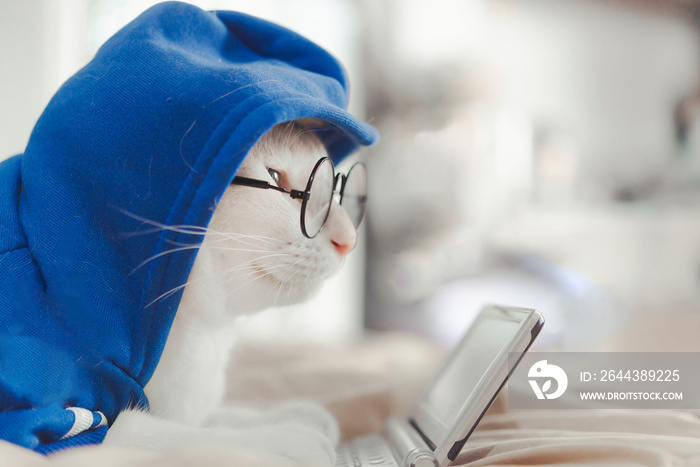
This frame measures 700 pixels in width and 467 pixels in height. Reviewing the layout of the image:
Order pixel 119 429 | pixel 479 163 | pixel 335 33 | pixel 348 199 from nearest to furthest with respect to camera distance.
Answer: pixel 119 429 < pixel 348 199 < pixel 479 163 < pixel 335 33

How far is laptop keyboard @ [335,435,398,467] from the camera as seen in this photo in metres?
0.54

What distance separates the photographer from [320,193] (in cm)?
62

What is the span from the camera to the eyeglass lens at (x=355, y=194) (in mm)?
750

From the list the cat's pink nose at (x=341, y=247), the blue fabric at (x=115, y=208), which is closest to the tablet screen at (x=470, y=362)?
the cat's pink nose at (x=341, y=247)

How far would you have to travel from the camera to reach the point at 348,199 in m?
0.76

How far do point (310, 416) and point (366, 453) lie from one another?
11 centimetres

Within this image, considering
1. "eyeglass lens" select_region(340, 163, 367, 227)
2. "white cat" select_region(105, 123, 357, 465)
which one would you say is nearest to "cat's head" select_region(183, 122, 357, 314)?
"white cat" select_region(105, 123, 357, 465)

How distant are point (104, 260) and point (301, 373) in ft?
1.88

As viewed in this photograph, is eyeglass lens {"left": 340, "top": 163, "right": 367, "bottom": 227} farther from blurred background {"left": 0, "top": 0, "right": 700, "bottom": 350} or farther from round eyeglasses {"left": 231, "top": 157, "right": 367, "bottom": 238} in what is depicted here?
blurred background {"left": 0, "top": 0, "right": 700, "bottom": 350}

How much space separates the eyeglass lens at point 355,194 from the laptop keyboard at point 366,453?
Answer: 0.33m

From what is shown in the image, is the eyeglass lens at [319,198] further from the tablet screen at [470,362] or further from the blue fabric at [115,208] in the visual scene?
the tablet screen at [470,362]

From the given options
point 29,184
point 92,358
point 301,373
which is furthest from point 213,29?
point 301,373

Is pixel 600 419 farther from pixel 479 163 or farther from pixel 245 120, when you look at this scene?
pixel 479 163

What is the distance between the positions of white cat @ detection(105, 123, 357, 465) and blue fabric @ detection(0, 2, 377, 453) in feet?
0.16
